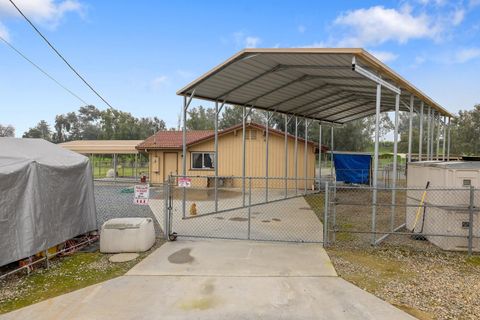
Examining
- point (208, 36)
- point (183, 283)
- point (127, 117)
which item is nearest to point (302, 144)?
point (208, 36)

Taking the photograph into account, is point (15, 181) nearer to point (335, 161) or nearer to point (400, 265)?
point (400, 265)

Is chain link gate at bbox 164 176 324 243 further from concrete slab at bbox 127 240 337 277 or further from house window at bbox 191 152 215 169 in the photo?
house window at bbox 191 152 215 169

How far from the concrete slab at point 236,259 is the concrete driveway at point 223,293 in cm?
2

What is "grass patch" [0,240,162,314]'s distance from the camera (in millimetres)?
4570

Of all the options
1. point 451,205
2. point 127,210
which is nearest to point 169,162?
point 127,210

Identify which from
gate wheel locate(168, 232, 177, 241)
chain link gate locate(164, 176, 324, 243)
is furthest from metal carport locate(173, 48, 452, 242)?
gate wheel locate(168, 232, 177, 241)

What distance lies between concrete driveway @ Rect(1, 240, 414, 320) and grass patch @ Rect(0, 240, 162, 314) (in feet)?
0.73

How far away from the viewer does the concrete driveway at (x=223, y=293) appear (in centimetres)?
411

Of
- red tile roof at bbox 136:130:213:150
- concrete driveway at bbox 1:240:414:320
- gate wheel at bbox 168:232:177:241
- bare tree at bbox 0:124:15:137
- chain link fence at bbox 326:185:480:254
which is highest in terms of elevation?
bare tree at bbox 0:124:15:137

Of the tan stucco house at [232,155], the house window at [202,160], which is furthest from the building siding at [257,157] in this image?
the house window at [202,160]

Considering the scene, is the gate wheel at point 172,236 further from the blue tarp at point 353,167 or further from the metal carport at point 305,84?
the blue tarp at point 353,167

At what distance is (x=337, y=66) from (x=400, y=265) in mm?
4328

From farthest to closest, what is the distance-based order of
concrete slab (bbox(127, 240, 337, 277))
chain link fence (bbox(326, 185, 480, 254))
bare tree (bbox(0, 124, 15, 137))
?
bare tree (bbox(0, 124, 15, 137))
chain link fence (bbox(326, 185, 480, 254))
concrete slab (bbox(127, 240, 337, 277))

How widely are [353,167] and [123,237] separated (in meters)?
16.0
